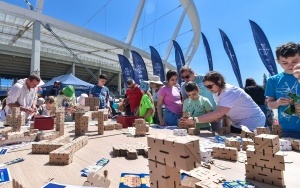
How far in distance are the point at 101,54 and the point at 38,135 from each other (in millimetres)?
25457

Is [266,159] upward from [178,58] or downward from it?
downward

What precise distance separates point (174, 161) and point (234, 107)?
183cm

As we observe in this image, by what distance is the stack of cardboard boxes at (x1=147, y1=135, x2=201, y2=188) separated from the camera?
27.1 inches

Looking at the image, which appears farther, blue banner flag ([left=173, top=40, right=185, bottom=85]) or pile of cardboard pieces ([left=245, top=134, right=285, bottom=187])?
blue banner flag ([left=173, top=40, right=185, bottom=85])

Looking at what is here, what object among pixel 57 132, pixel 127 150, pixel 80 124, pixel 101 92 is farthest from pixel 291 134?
pixel 101 92

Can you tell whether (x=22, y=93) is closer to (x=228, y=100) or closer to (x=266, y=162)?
(x=228, y=100)

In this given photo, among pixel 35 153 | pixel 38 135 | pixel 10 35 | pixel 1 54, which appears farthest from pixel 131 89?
pixel 1 54

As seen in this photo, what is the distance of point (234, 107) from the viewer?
236cm

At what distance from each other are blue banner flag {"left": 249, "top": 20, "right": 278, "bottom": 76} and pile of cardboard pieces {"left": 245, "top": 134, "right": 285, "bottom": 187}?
885 centimetres

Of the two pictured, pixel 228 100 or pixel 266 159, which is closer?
pixel 266 159

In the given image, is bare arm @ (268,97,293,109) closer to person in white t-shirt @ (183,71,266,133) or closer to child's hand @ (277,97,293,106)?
child's hand @ (277,97,293,106)

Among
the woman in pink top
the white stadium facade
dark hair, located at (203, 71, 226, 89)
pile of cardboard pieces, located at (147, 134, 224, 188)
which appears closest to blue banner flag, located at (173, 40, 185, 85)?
the white stadium facade

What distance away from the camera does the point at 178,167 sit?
2.32ft

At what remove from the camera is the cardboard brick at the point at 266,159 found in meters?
0.95
